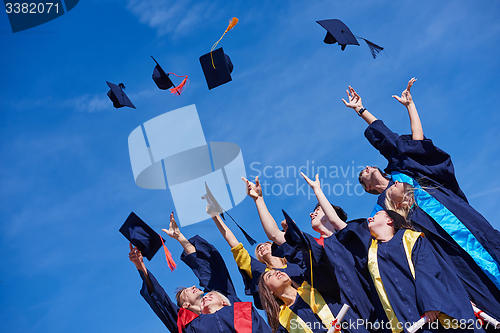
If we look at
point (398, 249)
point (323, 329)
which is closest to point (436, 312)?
point (398, 249)

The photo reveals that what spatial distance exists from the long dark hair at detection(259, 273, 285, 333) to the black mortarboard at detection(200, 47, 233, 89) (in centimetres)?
308

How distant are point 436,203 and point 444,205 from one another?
3.0 inches

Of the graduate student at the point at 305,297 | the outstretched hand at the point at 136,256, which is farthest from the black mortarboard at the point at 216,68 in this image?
the graduate student at the point at 305,297

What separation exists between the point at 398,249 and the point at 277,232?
1491 mm

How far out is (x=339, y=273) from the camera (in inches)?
159

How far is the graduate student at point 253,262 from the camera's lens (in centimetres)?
492

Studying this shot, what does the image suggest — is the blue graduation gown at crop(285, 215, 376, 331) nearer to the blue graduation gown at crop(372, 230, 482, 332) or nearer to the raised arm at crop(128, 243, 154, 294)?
the blue graduation gown at crop(372, 230, 482, 332)

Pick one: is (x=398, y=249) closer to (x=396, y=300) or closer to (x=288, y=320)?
(x=396, y=300)

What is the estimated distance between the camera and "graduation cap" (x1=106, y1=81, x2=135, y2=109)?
259 inches

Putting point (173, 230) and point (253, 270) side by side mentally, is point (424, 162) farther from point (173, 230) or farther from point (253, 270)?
point (173, 230)

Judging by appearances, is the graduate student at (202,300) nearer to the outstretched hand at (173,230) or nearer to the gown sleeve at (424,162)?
the outstretched hand at (173,230)

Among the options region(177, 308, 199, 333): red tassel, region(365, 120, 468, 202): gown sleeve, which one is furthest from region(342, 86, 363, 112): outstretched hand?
region(177, 308, 199, 333): red tassel

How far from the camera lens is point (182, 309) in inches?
187

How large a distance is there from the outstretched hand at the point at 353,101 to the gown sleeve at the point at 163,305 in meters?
3.29
